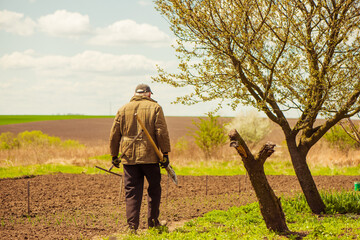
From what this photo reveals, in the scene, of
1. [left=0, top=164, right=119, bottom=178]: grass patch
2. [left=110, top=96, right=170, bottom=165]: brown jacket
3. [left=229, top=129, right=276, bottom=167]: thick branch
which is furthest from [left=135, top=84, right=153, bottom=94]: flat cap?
[left=0, top=164, right=119, bottom=178]: grass patch

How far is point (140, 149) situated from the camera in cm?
641

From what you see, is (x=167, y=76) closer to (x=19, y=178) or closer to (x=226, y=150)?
(x=19, y=178)

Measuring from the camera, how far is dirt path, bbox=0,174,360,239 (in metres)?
7.21

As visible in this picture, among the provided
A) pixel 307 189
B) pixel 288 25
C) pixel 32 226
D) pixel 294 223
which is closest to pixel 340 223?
pixel 294 223

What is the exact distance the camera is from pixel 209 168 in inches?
638

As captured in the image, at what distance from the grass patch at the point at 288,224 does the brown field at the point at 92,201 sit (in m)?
0.68

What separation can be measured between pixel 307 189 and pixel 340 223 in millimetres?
1335

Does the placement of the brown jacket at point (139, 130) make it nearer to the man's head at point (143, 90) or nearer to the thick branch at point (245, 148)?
the man's head at point (143, 90)

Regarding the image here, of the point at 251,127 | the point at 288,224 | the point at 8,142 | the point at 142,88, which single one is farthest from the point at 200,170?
the point at 8,142

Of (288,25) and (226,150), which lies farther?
(226,150)

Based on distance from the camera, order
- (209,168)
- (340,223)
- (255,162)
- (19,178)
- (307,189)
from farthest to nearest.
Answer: (209,168), (19,178), (307,189), (340,223), (255,162)

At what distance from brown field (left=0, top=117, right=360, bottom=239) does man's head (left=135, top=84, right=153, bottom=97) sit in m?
2.36

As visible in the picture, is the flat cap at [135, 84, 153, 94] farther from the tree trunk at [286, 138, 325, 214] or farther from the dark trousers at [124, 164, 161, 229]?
the tree trunk at [286, 138, 325, 214]

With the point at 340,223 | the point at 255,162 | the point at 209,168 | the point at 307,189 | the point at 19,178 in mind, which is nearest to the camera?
the point at 255,162
